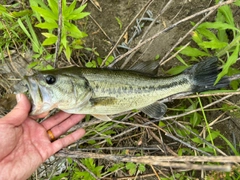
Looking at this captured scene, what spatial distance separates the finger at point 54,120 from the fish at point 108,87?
387 millimetres

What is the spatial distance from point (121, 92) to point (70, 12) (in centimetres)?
115

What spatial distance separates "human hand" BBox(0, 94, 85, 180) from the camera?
3.01 metres

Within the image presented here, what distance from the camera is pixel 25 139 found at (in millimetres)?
3344

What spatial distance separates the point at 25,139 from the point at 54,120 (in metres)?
0.44

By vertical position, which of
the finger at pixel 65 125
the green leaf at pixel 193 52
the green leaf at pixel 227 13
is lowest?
the finger at pixel 65 125

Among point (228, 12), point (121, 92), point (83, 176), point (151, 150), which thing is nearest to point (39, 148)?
point (83, 176)

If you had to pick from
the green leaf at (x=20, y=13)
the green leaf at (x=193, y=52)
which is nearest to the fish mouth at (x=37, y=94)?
the green leaf at (x=20, y=13)

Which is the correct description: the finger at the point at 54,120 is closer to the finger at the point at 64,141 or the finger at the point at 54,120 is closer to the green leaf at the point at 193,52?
the finger at the point at 64,141

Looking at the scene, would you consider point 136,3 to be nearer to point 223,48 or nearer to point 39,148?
point 223,48

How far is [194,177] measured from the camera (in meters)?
3.85

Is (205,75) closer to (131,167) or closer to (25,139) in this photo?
(131,167)

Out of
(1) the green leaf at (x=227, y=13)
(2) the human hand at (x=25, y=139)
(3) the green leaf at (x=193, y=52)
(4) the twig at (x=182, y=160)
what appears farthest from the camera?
(3) the green leaf at (x=193, y=52)

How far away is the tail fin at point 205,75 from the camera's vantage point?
3291mm

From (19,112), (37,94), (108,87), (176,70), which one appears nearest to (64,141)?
(19,112)
